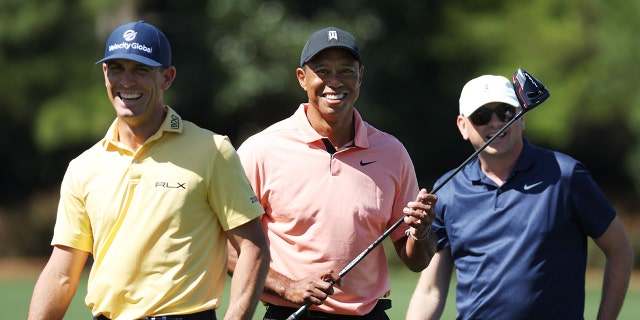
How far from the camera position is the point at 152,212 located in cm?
505

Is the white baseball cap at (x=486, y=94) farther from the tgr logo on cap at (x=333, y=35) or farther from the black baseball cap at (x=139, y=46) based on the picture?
the black baseball cap at (x=139, y=46)

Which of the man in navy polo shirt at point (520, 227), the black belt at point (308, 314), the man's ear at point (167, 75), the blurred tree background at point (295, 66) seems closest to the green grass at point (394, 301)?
the blurred tree background at point (295, 66)

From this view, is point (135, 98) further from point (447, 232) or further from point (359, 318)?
point (447, 232)

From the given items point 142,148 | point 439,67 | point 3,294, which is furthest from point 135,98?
point 439,67

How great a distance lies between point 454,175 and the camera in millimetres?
6180

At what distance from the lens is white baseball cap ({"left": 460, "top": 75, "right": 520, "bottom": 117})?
249 inches

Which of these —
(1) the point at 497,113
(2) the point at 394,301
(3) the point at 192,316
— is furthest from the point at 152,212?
(2) the point at 394,301

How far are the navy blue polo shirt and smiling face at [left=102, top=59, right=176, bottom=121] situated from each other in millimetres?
1909

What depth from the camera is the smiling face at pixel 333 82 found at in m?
6.08

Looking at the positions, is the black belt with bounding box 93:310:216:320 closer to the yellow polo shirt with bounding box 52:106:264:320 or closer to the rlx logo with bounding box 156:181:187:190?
the yellow polo shirt with bounding box 52:106:264:320

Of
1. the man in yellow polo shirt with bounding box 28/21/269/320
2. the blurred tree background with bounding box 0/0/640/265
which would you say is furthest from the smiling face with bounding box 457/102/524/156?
the blurred tree background with bounding box 0/0/640/265

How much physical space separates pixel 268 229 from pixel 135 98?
44.9 inches

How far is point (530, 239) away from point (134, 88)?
215 centimetres

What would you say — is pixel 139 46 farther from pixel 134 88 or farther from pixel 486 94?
pixel 486 94
